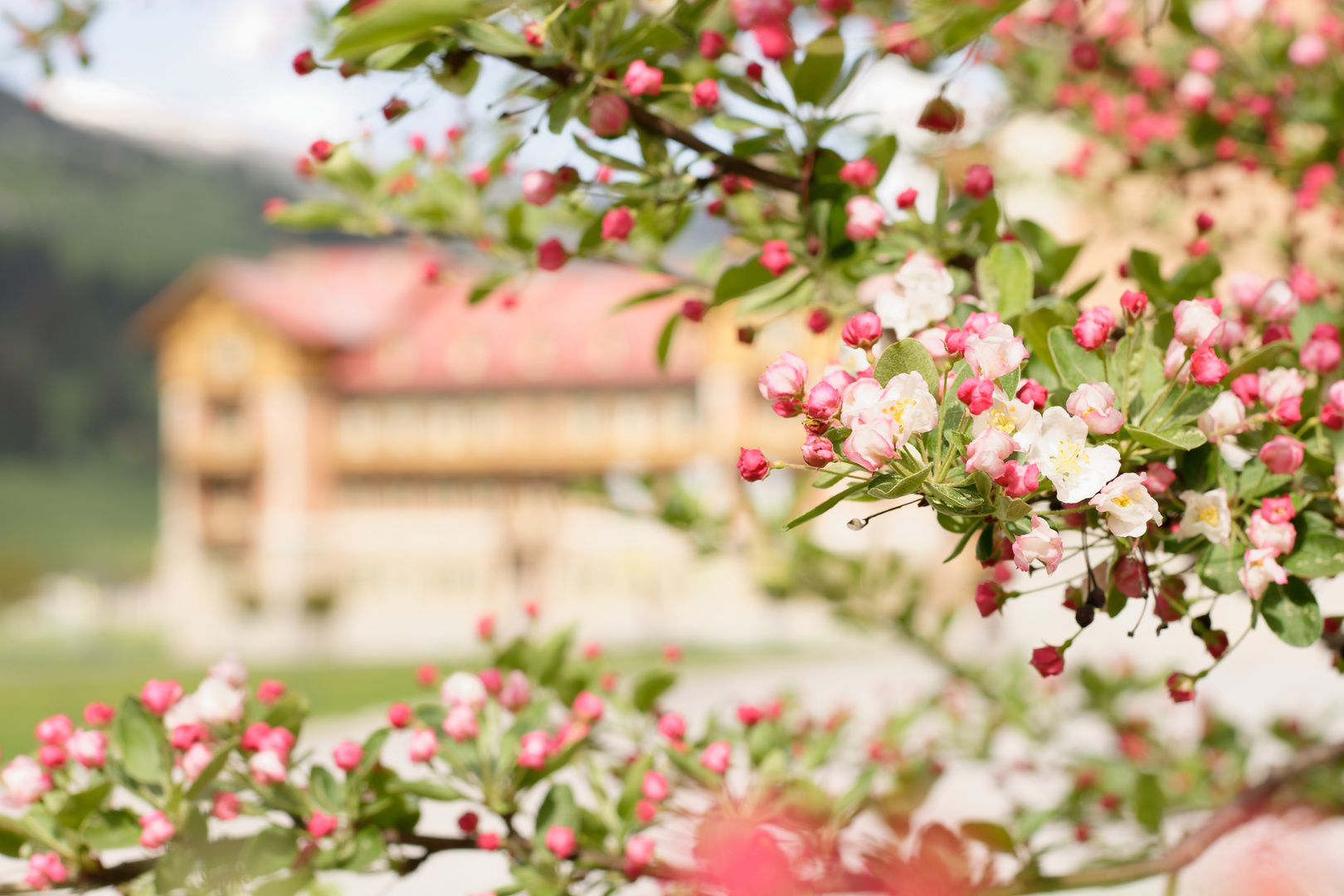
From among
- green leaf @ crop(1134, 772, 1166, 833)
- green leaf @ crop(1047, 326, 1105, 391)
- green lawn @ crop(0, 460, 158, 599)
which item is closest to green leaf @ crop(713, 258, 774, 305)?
Result: green leaf @ crop(1047, 326, 1105, 391)

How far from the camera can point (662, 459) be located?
27.3 meters

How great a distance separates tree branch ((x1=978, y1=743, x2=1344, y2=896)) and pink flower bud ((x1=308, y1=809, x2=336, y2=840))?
833 mm

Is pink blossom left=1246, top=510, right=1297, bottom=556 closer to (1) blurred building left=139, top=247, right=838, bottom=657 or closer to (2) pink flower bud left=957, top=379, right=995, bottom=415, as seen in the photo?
(2) pink flower bud left=957, top=379, right=995, bottom=415

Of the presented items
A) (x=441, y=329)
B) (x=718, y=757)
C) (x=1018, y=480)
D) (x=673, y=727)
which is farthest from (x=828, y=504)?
(x=441, y=329)

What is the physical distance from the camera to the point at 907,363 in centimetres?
86

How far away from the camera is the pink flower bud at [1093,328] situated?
37.7 inches

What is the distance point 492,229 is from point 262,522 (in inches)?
1183

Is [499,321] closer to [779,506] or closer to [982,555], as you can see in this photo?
[779,506]

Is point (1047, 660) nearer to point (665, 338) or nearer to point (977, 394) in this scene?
point (977, 394)

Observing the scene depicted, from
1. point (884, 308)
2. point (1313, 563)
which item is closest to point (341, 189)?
point (884, 308)

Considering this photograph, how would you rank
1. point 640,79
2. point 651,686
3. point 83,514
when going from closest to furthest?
point 640,79 → point 651,686 → point 83,514

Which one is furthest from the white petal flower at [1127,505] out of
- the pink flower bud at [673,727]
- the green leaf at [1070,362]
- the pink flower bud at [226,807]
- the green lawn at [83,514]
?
the green lawn at [83,514]

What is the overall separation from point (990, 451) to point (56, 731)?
4.29 feet

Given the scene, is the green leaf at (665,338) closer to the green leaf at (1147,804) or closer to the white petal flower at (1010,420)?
the white petal flower at (1010,420)
